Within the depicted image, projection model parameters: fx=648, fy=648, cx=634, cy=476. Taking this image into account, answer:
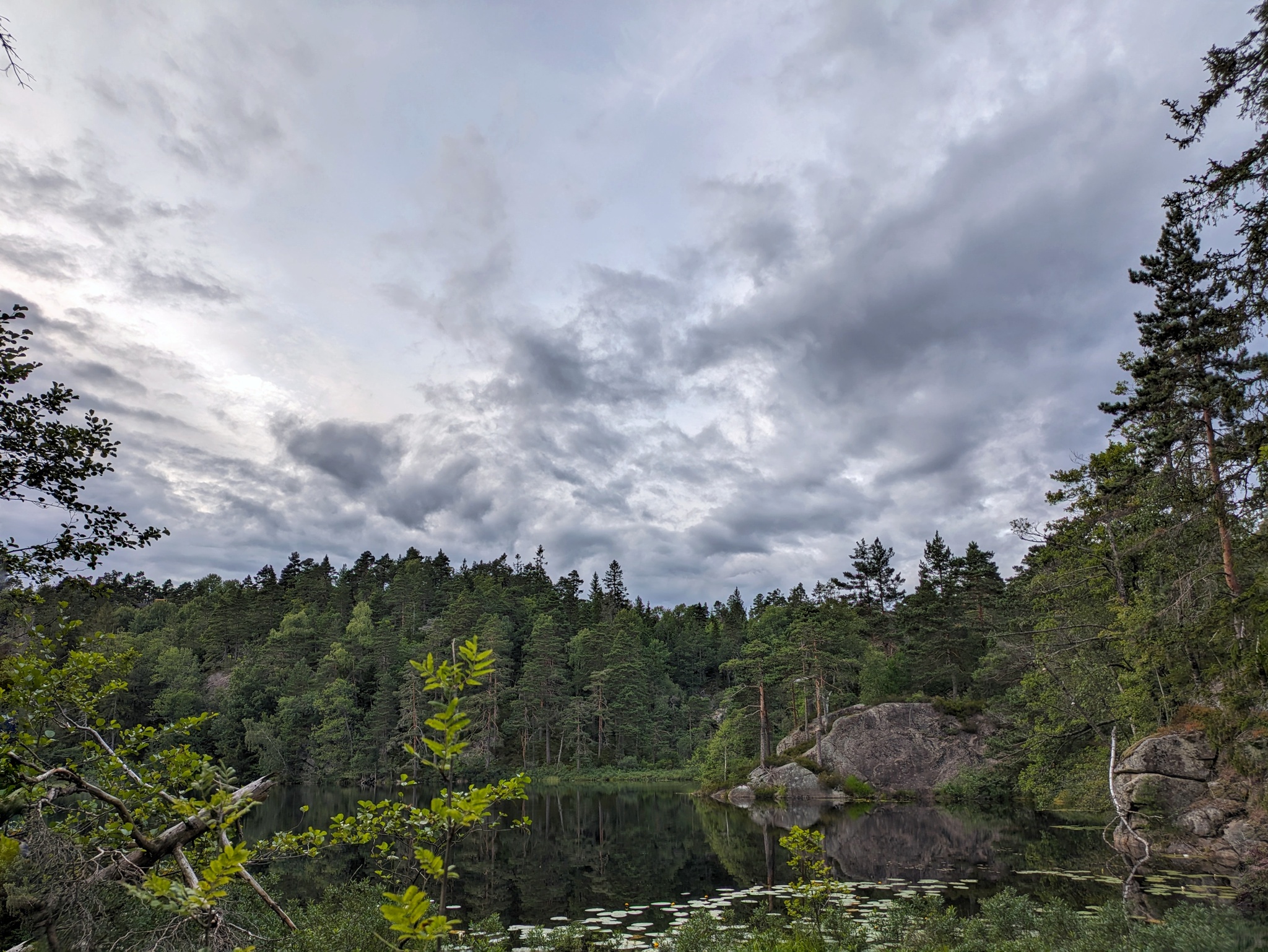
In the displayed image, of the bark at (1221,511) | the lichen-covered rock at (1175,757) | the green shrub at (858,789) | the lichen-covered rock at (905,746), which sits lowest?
the green shrub at (858,789)

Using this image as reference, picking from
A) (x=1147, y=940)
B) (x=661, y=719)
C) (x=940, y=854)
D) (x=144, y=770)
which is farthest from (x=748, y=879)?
(x=661, y=719)

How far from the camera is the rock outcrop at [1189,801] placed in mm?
15473

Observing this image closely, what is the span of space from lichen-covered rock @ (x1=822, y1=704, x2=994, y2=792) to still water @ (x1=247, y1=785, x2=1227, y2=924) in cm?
366

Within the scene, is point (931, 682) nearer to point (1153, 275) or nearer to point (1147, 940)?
point (1153, 275)

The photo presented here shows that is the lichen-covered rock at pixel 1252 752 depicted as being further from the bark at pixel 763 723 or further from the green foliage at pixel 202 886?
the bark at pixel 763 723

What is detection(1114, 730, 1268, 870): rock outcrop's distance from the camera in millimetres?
15473

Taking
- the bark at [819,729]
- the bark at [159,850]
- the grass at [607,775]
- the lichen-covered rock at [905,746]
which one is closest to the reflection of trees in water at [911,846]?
the lichen-covered rock at [905,746]

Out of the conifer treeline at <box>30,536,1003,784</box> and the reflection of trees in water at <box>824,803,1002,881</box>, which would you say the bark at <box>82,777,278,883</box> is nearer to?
the reflection of trees in water at <box>824,803,1002,881</box>

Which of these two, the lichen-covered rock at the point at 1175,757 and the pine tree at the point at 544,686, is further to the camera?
the pine tree at the point at 544,686

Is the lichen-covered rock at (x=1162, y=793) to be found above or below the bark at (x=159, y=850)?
below

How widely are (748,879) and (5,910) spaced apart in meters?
17.8

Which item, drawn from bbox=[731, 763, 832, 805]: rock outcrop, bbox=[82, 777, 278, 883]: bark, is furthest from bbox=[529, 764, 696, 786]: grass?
bbox=[82, 777, 278, 883]: bark

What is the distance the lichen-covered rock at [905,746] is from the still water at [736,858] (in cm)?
366

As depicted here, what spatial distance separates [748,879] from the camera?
60.4 ft
